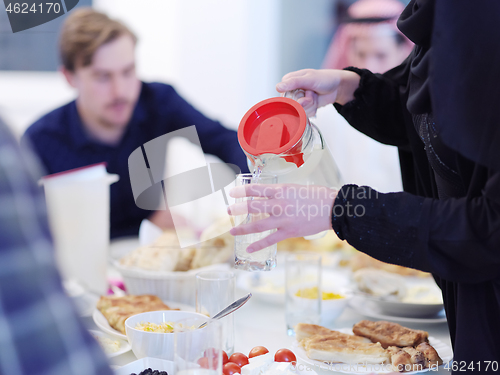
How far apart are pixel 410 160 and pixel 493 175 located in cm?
45

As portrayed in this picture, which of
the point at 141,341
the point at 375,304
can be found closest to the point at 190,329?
the point at 141,341

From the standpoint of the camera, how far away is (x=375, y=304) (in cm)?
112

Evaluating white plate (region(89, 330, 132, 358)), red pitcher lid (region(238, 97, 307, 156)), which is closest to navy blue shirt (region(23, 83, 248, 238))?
white plate (region(89, 330, 132, 358))

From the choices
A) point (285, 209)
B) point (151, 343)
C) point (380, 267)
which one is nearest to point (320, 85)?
point (285, 209)

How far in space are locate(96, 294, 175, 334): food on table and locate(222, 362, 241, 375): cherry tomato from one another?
26 centimetres

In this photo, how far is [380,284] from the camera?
1.17 meters

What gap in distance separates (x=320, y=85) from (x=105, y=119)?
1.71m

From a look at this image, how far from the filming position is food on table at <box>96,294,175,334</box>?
91 cm

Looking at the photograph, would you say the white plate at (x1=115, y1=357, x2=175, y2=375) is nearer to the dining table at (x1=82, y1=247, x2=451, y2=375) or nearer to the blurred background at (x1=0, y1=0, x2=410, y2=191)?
the dining table at (x1=82, y1=247, x2=451, y2=375)

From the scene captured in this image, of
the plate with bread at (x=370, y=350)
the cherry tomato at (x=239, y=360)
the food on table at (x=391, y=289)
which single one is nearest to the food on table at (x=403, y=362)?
the plate with bread at (x=370, y=350)

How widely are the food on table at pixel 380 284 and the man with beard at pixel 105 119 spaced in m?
1.04

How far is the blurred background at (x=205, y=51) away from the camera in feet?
11.0

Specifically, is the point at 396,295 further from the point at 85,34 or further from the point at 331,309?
the point at 85,34

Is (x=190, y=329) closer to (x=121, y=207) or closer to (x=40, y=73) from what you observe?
(x=121, y=207)
